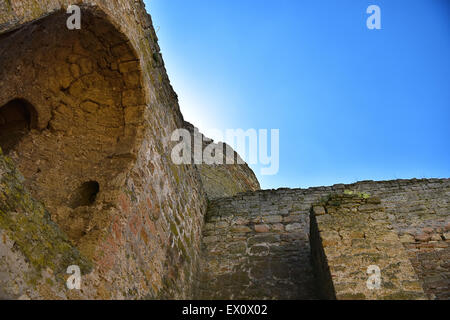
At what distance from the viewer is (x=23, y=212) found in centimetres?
204

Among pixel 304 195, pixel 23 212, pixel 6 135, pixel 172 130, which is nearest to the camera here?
pixel 23 212

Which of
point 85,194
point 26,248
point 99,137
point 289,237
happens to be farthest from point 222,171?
point 26,248

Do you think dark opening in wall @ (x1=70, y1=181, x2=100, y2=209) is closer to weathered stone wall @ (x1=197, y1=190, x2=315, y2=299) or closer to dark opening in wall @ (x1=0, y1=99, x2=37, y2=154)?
dark opening in wall @ (x1=0, y1=99, x2=37, y2=154)

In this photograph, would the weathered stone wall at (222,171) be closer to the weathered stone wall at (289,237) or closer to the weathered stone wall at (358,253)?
the weathered stone wall at (289,237)

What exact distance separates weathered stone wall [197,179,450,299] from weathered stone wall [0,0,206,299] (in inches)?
40.4

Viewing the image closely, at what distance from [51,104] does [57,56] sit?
0.50 metres

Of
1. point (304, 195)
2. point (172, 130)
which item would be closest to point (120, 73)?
point (172, 130)

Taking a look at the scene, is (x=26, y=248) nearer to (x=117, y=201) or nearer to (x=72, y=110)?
(x=117, y=201)

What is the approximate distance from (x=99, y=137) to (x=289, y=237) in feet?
10.8

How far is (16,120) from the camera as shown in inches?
132

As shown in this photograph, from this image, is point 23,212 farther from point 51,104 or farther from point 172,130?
point 172,130

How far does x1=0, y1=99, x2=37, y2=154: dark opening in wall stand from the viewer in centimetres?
329

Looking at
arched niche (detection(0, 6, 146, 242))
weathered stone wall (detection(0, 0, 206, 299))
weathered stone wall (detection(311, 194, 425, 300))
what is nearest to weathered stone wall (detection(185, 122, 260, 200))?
weathered stone wall (detection(0, 0, 206, 299))

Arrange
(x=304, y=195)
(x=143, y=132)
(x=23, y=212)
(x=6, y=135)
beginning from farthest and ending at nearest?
(x=304, y=195) < (x=143, y=132) < (x=6, y=135) < (x=23, y=212)
